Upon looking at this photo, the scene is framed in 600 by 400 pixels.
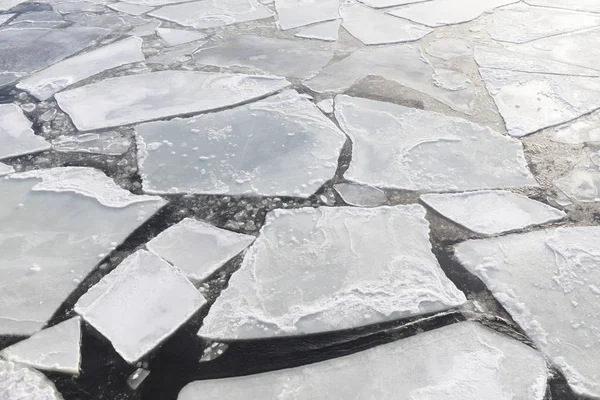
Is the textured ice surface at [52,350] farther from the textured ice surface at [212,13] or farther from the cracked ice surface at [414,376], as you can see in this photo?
the textured ice surface at [212,13]

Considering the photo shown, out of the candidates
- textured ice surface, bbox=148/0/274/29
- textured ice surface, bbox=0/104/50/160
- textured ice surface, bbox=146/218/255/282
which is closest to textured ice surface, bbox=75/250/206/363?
textured ice surface, bbox=146/218/255/282

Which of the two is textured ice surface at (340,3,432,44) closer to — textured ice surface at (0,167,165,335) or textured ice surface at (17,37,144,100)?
textured ice surface at (17,37,144,100)

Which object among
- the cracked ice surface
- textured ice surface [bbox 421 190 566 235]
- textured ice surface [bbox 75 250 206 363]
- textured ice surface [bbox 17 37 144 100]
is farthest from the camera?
textured ice surface [bbox 17 37 144 100]

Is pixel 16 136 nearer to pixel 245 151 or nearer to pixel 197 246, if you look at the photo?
pixel 245 151

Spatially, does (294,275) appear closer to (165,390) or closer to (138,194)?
(165,390)

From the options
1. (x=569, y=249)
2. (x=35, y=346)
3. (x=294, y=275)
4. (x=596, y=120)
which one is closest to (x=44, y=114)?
(x=35, y=346)

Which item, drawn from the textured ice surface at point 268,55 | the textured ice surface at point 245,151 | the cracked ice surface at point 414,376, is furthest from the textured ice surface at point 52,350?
the textured ice surface at point 268,55
